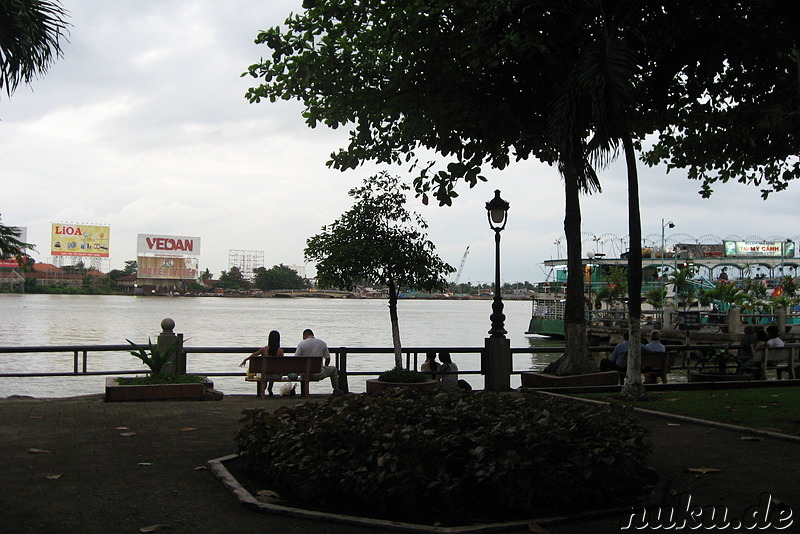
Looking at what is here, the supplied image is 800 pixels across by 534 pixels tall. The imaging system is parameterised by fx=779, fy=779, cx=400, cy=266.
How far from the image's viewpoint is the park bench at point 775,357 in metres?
16.3

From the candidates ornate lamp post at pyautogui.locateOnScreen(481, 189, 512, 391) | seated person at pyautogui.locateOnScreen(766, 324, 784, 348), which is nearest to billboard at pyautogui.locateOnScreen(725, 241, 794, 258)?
seated person at pyautogui.locateOnScreen(766, 324, 784, 348)

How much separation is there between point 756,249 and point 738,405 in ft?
248

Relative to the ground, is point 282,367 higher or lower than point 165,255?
lower

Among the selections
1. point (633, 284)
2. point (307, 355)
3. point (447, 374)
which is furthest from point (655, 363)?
point (307, 355)

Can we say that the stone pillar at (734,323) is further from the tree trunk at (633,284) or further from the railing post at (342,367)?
the tree trunk at (633,284)

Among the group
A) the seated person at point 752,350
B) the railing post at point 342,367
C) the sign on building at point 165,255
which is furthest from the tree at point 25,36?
the sign on building at point 165,255

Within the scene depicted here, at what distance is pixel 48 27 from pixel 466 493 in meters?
7.65

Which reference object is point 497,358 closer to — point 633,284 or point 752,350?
point 633,284

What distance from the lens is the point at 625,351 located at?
52.5ft

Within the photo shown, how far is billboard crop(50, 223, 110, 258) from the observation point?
542 ft

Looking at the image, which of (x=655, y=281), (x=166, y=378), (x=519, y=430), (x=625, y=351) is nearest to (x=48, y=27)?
(x=166, y=378)

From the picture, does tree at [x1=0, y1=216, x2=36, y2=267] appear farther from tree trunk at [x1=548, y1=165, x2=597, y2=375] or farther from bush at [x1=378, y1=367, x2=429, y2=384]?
tree trunk at [x1=548, y1=165, x2=597, y2=375]

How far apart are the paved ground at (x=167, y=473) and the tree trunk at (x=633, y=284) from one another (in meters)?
1.51

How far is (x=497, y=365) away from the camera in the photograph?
14.5 m
